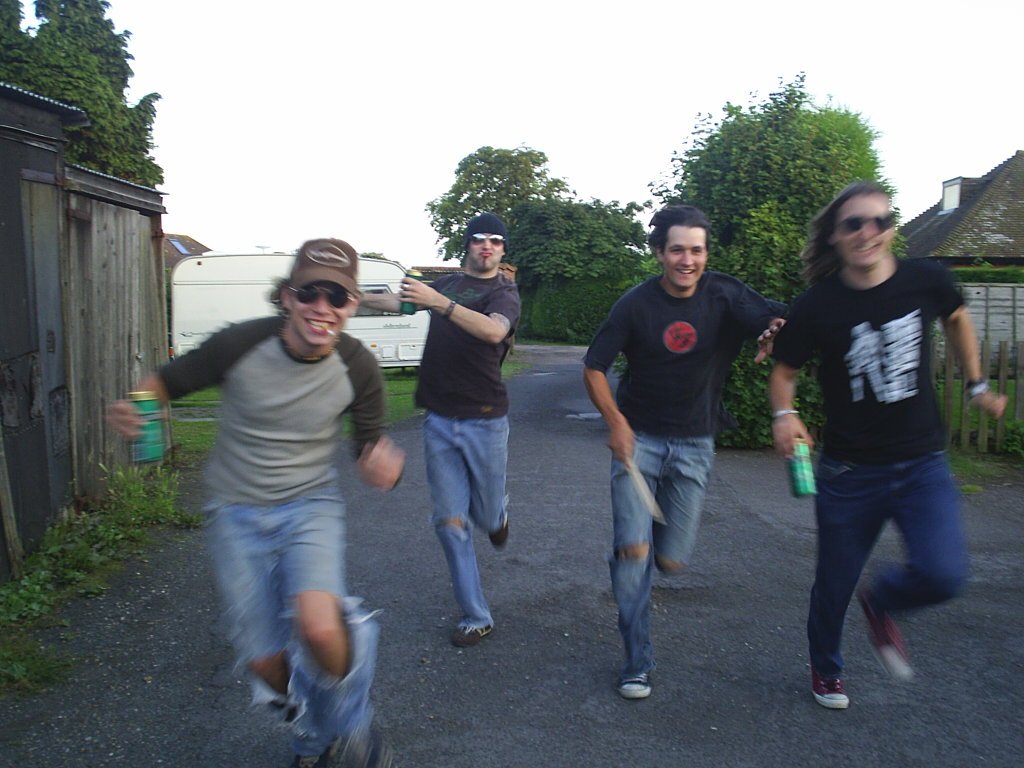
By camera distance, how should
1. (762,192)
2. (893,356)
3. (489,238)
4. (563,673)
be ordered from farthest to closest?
(762,192) → (489,238) → (563,673) → (893,356)

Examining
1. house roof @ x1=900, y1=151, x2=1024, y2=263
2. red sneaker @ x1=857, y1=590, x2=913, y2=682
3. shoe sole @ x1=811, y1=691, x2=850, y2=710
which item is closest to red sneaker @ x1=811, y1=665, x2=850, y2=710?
shoe sole @ x1=811, y1=691, x2=850, y2=710

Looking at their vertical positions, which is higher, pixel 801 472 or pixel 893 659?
Answer: pixel 801 472

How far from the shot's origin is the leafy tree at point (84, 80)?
620 inches

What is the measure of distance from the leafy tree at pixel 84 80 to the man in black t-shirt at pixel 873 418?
14011mm

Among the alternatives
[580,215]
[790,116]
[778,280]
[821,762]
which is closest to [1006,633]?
[821,762]

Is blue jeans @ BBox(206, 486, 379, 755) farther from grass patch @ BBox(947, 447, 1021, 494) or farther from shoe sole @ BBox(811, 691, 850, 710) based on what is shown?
grass patch @ BBox(947, 447, 1021, 494)

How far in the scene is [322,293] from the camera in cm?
323

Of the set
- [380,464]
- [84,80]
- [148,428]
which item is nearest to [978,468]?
[380,464]

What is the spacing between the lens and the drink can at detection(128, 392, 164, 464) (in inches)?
127

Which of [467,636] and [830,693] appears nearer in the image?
[830,693]

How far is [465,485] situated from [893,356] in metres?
2.16

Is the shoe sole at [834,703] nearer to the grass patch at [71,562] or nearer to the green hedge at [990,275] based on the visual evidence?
the grass patch at [71,562]

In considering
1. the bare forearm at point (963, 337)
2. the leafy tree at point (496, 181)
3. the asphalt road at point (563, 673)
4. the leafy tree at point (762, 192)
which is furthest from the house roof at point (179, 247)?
the bare forearm at point (963, 337)

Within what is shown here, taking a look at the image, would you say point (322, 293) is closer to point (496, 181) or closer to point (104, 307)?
Answer: point (104, 307)
